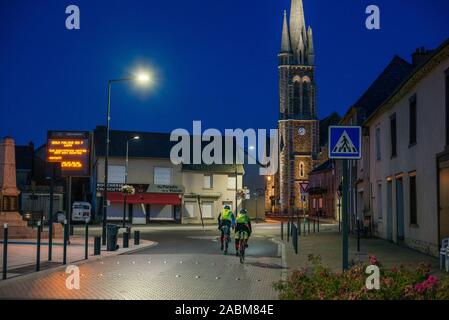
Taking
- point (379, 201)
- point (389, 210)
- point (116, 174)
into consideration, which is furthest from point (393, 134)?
point (116, 174)

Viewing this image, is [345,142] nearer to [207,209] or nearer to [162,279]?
[162,279]

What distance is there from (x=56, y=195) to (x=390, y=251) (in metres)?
41.5

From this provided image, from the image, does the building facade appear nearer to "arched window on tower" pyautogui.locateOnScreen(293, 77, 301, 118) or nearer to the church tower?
the church tower

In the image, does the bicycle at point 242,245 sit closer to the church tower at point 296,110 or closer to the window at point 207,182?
the window at point 207,182

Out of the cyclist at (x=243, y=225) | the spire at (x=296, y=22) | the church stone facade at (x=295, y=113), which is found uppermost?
the spire at (x=296, y=22)

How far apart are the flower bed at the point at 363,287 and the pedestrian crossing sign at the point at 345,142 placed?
2905 mm

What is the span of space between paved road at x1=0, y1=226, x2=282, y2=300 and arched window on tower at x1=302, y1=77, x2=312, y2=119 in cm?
8447

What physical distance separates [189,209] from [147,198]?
467cm

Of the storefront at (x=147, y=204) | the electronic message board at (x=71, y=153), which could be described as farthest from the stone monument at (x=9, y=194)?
the storefront at (x=147, y=204)

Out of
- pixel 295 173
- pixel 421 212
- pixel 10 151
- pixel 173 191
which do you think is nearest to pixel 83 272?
pixel 421 212

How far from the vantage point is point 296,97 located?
105000 mm

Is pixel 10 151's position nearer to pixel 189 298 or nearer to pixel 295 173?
pixel 189 298

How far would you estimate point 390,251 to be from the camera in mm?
22047

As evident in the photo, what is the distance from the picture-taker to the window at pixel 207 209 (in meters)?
60.8
